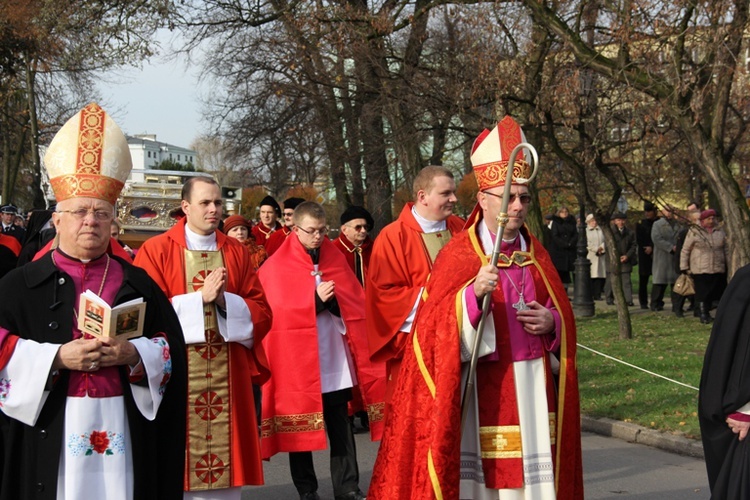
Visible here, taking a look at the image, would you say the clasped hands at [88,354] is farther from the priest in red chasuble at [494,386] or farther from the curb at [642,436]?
the curb at [642,436]

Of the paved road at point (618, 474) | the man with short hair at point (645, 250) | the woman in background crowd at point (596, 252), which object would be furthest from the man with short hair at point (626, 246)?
the paved road at point (618, 474)

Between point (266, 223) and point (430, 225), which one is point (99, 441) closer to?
point (430, 225)

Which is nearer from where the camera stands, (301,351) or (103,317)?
(103,317)

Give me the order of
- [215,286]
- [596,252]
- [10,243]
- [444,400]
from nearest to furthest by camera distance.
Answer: [444,400], [215,286], [10,243], [596,252]

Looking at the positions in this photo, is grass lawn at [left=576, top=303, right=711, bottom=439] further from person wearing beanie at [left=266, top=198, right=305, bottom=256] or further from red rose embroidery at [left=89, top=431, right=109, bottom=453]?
red rose embroidery at [left=89, top=431, right=109, bottom=453]

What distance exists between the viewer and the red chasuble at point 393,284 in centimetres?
720

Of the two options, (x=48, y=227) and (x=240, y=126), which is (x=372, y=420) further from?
(x=240, y=126)

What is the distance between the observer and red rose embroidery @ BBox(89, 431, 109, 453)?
4230 millimetres

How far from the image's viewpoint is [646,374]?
12.2 metres

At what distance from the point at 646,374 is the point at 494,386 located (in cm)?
743

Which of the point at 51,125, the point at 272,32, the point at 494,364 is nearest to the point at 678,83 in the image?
the point at 494,364

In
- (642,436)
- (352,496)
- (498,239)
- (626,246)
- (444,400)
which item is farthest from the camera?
(626,246)

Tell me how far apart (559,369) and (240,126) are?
2397cm

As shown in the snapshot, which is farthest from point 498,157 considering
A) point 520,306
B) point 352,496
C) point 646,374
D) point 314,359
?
point 646,374
